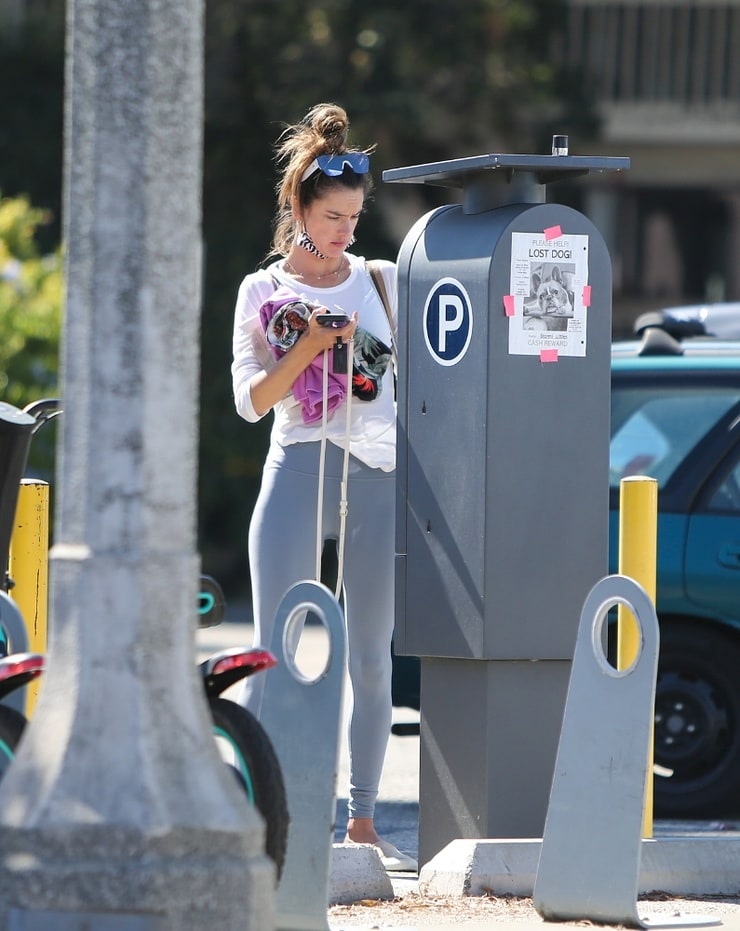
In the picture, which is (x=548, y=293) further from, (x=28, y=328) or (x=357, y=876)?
(x=28, y=328)

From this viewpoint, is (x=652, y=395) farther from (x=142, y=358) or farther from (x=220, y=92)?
(x=220, y=92)

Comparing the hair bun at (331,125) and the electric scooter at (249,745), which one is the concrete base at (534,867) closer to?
the electric scooter at (249,745)

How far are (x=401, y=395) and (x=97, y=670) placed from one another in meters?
1.88

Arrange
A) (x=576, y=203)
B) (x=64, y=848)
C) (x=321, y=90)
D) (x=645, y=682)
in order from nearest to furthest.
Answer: (x=64, y=848) < (x=645, y=682) < (x=321, y=90) < (x=576, y=203)

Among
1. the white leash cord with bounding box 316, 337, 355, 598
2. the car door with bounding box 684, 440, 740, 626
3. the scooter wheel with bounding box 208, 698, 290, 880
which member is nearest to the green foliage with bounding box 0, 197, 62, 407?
the car door with bounding box 684, 440, 740, 626

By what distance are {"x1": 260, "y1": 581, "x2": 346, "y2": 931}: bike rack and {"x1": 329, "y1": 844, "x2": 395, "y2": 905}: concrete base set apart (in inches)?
24.5

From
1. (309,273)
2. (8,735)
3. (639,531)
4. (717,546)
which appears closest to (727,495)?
(717,546)

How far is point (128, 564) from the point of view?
3.46m

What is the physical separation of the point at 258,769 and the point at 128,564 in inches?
23.1

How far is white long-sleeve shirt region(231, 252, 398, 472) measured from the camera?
5043 mm

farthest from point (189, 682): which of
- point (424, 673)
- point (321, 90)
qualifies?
point (321, 90)

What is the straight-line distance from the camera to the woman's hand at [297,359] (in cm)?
487

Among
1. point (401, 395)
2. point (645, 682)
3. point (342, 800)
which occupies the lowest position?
point (342, 800)

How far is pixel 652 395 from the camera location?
284 inches
